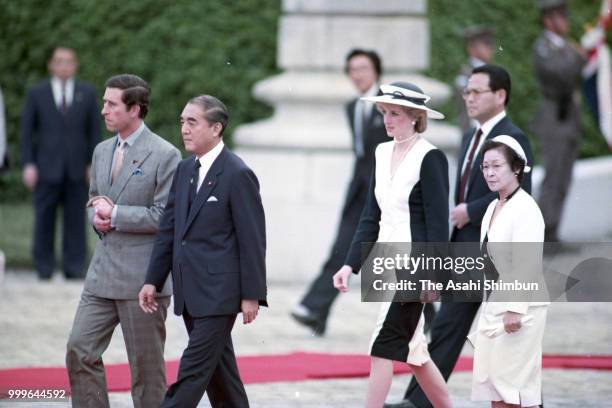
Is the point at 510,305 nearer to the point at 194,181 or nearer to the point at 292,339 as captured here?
the point at 194,181

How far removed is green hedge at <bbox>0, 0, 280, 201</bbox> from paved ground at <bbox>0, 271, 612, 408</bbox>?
13.9ft

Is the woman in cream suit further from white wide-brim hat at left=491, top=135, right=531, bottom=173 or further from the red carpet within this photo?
the red carpet

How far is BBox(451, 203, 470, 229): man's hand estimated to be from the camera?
A: 7.62 metres

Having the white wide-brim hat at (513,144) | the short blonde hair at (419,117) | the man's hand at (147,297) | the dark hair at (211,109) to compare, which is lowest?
the man's hand at (147,297)

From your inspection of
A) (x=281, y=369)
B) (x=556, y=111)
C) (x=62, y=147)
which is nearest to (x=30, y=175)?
(x=62, y=147)

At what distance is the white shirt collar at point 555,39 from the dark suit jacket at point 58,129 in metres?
4.71

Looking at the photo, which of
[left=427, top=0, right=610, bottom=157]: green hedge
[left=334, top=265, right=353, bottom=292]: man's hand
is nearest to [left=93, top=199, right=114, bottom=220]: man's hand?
[left=334, top=265, right=353, bottom=292]: man's hand

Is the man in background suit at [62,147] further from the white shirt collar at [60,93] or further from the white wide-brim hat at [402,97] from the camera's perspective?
the white wide-brim hat at [402,97]

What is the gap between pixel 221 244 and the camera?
6.66m

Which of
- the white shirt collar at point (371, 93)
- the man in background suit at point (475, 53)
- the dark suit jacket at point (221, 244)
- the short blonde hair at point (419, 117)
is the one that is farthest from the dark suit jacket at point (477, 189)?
the man in background suit at point (475, 53)

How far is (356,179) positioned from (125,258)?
3.37 m

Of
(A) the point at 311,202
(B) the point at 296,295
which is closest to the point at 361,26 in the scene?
(A) the point at 311,202

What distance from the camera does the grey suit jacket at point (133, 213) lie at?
22.8 feet

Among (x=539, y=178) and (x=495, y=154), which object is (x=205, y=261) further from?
(x=539, y=178)
